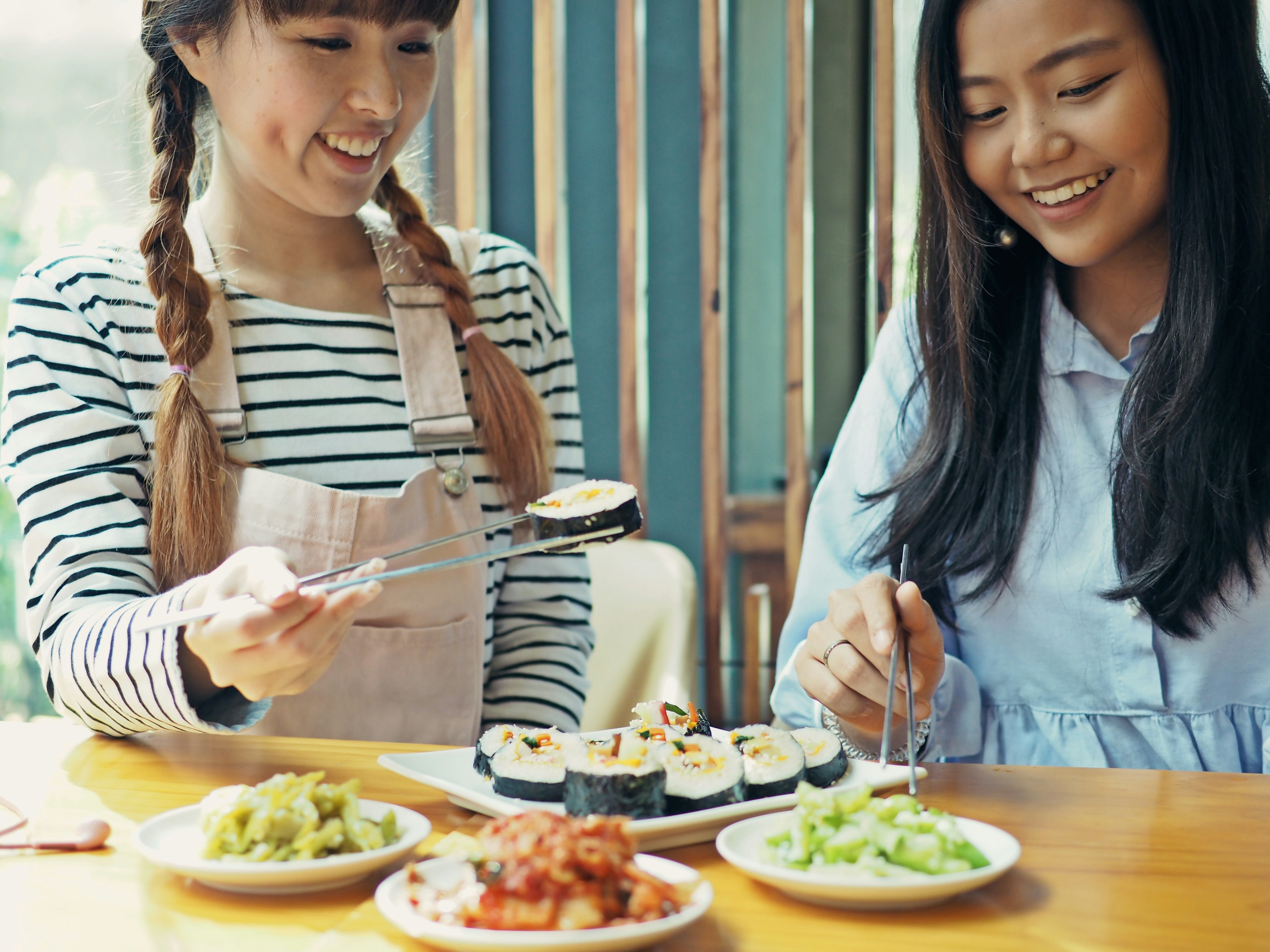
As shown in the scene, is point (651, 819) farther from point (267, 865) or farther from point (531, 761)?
point (267, 865)

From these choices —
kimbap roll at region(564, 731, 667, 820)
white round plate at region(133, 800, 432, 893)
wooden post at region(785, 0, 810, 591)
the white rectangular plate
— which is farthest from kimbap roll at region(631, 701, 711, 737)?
wooden post at region(785, 0, 810, 591)

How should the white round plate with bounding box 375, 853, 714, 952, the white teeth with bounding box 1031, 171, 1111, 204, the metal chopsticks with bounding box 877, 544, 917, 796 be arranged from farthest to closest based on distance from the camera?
the white teeth with bounding box 1031, 171, 1111, 204
the metal chopsticks with bounding box 877, 544, 917, 796
the white round plate with bounding box 375, 853, 714, 952

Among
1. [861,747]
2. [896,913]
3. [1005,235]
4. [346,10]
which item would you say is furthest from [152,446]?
[1005,235]

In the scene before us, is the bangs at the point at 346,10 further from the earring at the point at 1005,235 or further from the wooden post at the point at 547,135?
the wooden post at the point at 547,135

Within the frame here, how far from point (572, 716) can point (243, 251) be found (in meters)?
0.75

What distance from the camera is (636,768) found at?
867 mm

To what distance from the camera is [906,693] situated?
3.97 feet

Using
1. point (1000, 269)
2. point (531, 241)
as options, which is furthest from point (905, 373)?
point (531, 241)

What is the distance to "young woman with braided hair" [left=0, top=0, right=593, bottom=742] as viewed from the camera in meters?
1.23

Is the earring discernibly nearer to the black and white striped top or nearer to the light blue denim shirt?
the light blue denim shirt

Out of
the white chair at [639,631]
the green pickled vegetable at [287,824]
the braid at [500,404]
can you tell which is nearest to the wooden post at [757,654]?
the white chair at [639,631]

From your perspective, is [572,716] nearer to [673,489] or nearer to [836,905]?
[836,905]

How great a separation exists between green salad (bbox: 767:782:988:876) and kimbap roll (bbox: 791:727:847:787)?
15cm

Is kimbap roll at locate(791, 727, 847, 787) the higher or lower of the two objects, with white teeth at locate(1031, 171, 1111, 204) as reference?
lower
